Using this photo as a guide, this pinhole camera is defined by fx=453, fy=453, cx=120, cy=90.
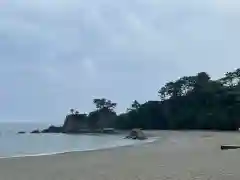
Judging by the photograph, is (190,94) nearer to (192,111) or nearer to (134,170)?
(192,111)

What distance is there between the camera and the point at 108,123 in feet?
340

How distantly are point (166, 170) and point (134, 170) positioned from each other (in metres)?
1.07

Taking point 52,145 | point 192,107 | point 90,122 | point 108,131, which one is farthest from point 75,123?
point 52,145

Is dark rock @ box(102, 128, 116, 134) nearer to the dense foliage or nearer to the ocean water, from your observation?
the dense foliage

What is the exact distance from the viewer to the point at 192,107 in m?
83.0

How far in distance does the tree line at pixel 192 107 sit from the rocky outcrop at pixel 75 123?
39.8ft

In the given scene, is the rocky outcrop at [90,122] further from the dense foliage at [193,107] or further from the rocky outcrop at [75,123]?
the dense foliage at [193,107]

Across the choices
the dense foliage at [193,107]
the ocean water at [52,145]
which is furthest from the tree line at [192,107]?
the ocean water at [52,145]

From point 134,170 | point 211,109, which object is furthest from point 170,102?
point 134,170


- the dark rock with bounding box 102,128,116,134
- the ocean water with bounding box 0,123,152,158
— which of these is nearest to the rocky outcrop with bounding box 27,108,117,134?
the dark rock with bounding box 102,128,116,134

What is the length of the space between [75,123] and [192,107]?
37349 mm

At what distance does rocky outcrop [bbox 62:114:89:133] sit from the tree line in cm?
1214

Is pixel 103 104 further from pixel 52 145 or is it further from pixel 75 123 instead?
pixel 52 145

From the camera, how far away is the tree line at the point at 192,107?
244 feet
